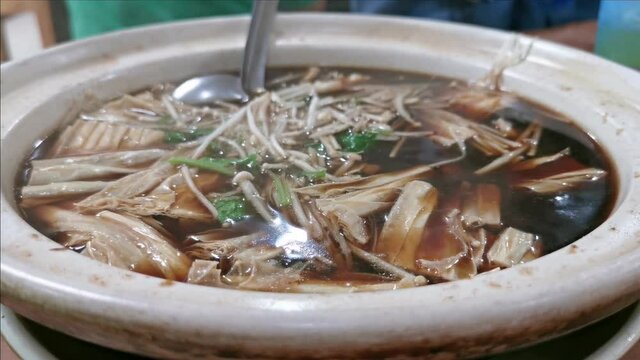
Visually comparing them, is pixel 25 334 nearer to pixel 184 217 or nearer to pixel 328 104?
pixel 184 217

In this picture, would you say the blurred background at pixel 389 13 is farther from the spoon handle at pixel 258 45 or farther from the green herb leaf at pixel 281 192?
the green herb leaf at pixel 281 192

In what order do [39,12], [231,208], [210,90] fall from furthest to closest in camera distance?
[39,12]
[210,90]
[231,208]

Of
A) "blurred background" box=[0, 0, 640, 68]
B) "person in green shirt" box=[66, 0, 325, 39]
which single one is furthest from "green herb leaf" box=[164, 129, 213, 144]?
"person in green shirt" box=[66, 0, 325, 39]

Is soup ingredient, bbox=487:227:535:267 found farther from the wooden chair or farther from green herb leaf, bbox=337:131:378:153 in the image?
the wooden chair

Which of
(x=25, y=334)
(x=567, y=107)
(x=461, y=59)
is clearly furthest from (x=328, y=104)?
(x=25, y=334)

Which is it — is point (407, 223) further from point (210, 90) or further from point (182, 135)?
point (210, 90)

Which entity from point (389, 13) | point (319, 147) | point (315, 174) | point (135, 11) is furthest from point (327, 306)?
point (389, 13)

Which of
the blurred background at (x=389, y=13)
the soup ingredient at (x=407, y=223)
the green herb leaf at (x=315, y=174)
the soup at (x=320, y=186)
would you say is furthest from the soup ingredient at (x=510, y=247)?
the blurred background at (x=389, y=13)
